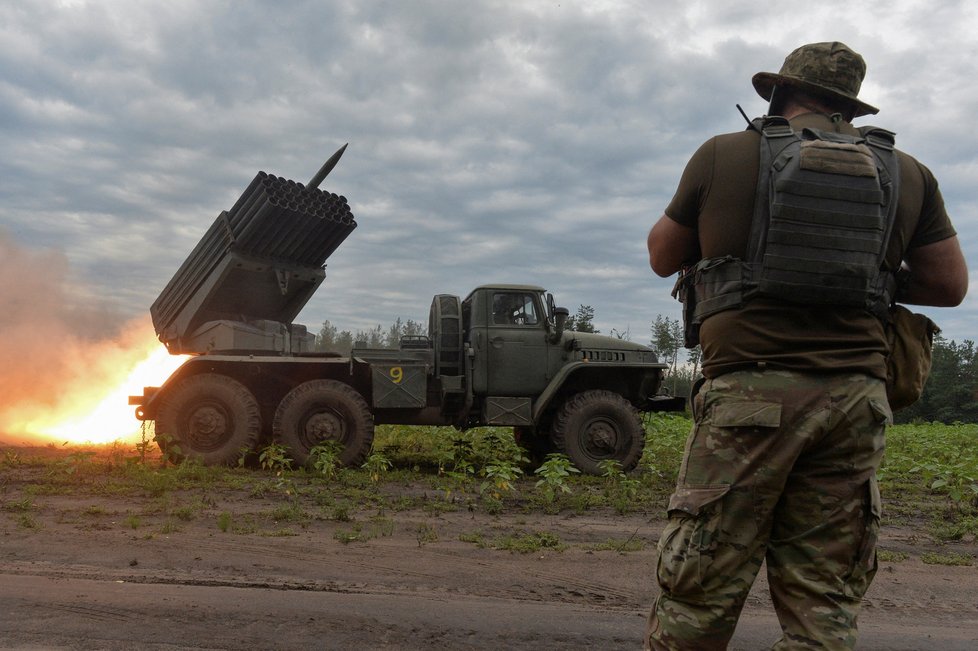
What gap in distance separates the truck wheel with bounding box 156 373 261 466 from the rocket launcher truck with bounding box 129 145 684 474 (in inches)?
0.5

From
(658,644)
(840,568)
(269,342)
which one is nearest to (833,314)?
(840,568)

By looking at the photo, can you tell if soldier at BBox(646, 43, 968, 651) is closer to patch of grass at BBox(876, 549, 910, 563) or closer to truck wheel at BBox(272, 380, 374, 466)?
patch of grass at BBox(876, 549, 910, 563)

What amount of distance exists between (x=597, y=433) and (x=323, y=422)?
3415mm

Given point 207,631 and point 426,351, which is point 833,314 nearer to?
point 207,631

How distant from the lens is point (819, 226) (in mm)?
2203

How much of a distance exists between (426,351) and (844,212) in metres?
7.97

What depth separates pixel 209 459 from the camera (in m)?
9.21

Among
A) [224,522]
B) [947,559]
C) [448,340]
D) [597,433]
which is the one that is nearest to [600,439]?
[597,433]

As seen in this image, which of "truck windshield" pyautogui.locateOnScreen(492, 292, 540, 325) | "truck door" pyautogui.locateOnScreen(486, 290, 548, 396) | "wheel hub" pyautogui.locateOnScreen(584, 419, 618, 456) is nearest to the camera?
"wheel hub" pyautogui.locateOnScreen(584, 419, 618, 456)

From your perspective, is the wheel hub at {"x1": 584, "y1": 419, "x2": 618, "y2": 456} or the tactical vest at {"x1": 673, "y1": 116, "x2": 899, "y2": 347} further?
the wheel hub at {"x1": 584, "y1": 419, "x2": 618, "y2": 456}

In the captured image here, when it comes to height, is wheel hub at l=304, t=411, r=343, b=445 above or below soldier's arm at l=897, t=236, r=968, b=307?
below

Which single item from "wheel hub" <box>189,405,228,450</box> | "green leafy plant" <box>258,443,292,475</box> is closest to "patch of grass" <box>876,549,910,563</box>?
"green leafy plant" <box>258,443,292,475</box>

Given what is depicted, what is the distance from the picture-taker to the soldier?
6.89ft

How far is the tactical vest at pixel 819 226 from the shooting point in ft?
7.15
